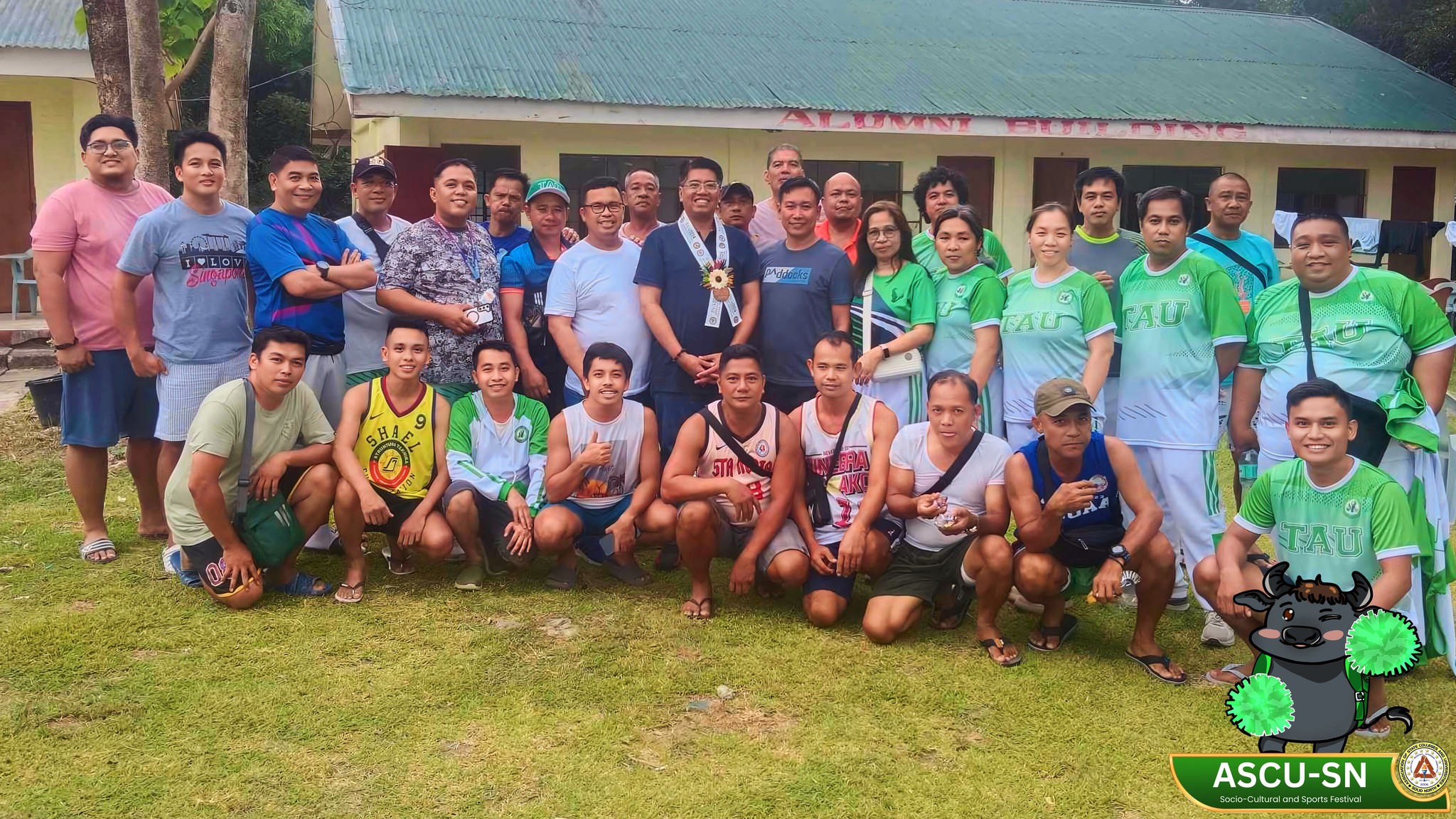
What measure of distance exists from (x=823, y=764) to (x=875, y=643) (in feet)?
3.32

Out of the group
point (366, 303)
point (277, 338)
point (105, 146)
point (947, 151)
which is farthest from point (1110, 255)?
point (947, 151)

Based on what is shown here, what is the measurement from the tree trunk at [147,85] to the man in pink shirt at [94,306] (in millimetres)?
2459

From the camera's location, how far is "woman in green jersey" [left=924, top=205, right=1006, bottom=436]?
4547 millimetres

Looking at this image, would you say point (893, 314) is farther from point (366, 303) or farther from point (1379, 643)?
point (366, 303)

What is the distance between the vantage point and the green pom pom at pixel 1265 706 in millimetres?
3260

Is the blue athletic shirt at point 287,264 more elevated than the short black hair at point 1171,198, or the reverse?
the short black hair at point 1171,198

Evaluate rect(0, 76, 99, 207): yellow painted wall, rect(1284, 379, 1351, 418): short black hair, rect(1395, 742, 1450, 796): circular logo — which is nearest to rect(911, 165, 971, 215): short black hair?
rect(1284, 379, 1351, 418): short black hair

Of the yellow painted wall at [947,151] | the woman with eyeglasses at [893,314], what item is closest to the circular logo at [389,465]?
the woman with eyeglasses at [893,314]

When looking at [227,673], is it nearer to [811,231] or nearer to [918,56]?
[811,231]

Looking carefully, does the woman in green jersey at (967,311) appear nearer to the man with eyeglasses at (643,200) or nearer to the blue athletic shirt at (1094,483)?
the blue athletic shirt at (1094,483)

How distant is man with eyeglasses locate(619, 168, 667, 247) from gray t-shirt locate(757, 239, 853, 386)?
0.63 m

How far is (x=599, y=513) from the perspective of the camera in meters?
4.73

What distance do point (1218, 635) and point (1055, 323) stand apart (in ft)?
4.36

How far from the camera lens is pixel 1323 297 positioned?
3928 mm
